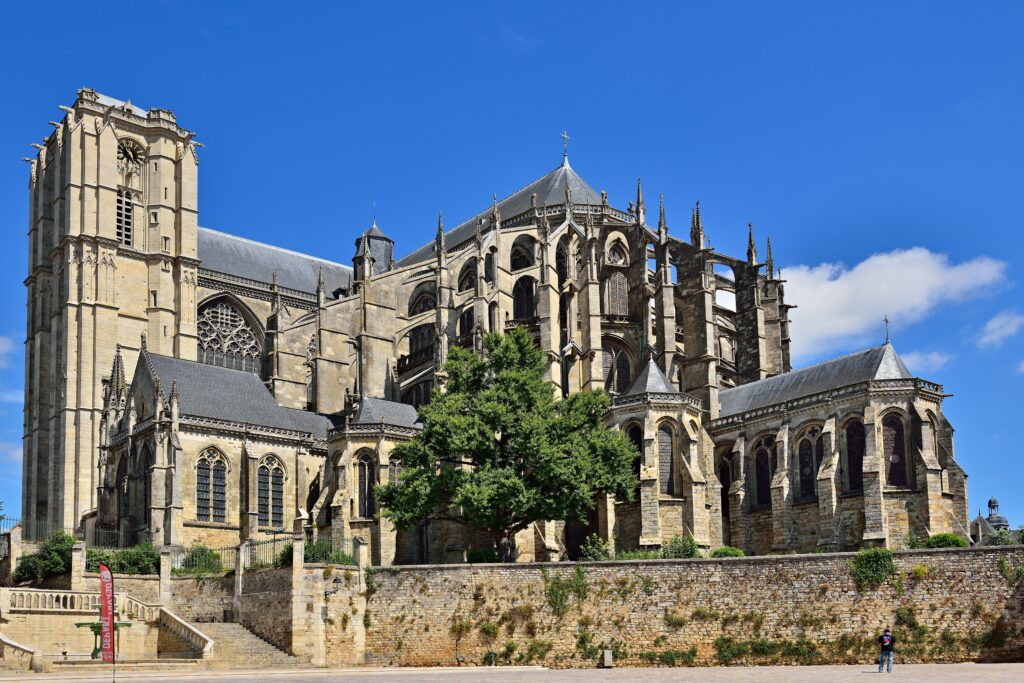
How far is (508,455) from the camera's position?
4222cm

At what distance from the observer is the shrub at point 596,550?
4069 cm

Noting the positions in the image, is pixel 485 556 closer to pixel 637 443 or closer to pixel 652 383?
pixel 637 443

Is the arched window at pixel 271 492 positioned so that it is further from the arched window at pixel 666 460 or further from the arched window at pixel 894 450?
the arched window at pixel 894 450

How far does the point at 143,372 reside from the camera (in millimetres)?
49406

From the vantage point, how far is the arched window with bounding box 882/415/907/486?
1713 inches

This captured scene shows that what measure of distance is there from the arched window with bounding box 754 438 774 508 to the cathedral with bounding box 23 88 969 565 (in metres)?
0.10

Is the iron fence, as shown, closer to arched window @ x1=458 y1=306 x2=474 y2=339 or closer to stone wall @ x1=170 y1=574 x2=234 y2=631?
stone wall @ x1=170 y1=574 x2=234 y2=631

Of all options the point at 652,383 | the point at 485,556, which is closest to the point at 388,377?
the point at 652,383

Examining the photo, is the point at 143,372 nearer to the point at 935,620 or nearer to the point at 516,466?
the point at 516,466

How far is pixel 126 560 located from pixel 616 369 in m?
22.5

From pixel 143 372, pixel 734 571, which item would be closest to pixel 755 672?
pixel 734 571

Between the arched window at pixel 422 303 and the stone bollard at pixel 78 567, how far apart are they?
942 inches

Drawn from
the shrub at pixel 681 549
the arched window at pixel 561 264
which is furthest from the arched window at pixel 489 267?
the shrub at pixel 681 549

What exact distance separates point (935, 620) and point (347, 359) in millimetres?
30806
